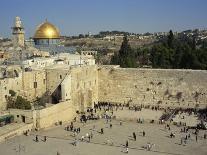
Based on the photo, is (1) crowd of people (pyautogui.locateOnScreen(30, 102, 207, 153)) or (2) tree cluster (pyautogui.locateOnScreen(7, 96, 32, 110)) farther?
(2) tree cluster (pyautogui.locateOnScreen(7, 96, 32, 110))

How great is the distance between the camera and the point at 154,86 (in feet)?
92.4

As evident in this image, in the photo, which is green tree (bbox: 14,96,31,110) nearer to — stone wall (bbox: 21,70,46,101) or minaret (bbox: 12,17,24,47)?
stone wall (bbox: 21,70,46,101)

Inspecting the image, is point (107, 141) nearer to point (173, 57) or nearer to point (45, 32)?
point (173, 57)

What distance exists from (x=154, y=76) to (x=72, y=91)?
601 centimetres

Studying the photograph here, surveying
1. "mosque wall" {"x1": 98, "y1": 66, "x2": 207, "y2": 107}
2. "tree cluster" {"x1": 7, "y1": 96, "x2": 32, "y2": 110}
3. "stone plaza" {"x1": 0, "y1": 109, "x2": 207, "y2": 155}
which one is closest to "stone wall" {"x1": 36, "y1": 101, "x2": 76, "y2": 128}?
"stone plaza" {"x1": 0, "y1": 109, "x2": 207, "y2": 155}

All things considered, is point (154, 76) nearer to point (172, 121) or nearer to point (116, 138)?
point (172, 121)

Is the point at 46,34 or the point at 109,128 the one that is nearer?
the point at 109,128

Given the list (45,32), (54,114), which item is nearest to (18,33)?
(45,32)

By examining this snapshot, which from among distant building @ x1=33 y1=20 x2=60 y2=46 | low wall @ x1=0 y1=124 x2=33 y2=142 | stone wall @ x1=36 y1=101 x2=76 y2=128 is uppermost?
distant building @ x1=33 y1=20 x2=60 y2=46

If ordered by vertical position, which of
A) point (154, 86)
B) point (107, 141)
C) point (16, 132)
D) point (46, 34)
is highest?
point (46, 34)

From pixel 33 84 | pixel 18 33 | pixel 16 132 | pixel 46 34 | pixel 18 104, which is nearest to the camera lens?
pixel 16 132

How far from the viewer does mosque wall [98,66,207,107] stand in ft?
88.6

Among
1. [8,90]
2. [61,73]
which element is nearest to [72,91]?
[61,73]

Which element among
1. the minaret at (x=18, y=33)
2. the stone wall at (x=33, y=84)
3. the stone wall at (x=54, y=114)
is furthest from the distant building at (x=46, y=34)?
the stone wall at (x=54, y=114)
